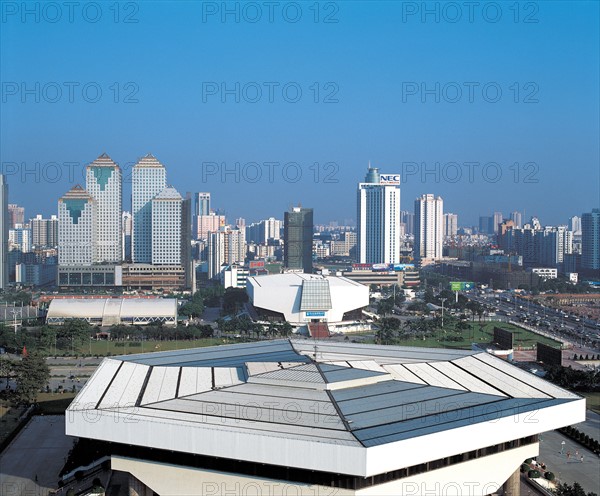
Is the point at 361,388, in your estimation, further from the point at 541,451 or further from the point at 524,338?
the point at 524,338

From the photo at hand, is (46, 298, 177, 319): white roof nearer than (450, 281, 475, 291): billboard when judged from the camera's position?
Yes

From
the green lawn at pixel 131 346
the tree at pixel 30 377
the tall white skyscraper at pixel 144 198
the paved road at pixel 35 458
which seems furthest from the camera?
the tall white skyscraper at pixel 144 198

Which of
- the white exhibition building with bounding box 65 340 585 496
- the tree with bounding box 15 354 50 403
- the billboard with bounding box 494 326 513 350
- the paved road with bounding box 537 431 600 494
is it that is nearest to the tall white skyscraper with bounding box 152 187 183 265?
the billboard with bounding box 494 326 513 350

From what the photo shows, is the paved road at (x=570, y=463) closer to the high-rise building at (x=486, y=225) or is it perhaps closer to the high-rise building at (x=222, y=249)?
the high-rise building at (x=222, y=249)

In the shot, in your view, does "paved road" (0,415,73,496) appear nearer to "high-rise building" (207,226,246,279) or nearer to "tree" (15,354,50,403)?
"tree" (15,354,50,403)

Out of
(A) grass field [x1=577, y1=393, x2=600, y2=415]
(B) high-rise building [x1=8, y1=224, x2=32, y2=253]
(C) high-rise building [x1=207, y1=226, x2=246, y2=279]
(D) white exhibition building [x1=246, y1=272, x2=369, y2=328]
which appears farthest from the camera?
(B) high-rise building [x1=8, y1=224, x2=32, y2=253]

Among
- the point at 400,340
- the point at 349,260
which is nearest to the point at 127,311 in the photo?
the point at 400,340

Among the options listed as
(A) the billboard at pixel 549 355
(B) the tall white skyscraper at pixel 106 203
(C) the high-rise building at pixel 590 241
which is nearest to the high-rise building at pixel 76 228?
(B) the tall white skyscraper at pixel 106 203
